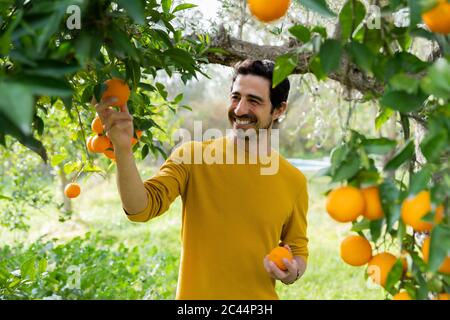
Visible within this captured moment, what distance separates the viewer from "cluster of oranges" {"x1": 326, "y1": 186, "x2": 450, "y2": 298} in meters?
0.66

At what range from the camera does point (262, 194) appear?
163 cm

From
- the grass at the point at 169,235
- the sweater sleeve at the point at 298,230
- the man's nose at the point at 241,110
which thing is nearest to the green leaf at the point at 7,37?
the man's nose at the point at 241,110

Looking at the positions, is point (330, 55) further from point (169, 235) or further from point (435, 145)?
point (169, 235)

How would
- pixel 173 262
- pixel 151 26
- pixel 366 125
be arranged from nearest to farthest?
pixel 151 26
pixel 173 262
pixel 366 125

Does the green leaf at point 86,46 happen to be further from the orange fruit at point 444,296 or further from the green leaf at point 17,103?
the orange fruit at point 444,296

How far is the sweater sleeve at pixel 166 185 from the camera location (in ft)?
4.68

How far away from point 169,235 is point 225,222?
14.4ft

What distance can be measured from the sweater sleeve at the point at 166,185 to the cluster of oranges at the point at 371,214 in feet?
2.24

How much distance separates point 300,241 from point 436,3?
1127 mm

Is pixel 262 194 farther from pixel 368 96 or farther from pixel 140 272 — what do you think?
pixel 140 272

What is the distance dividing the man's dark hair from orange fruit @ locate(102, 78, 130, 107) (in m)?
0.63

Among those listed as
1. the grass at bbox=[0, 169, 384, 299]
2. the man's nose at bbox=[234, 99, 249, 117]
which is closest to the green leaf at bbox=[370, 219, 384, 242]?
the man's nose at bbox=[234, 99, 249, 117]

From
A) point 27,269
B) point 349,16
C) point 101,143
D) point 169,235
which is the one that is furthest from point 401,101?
point 169,235
